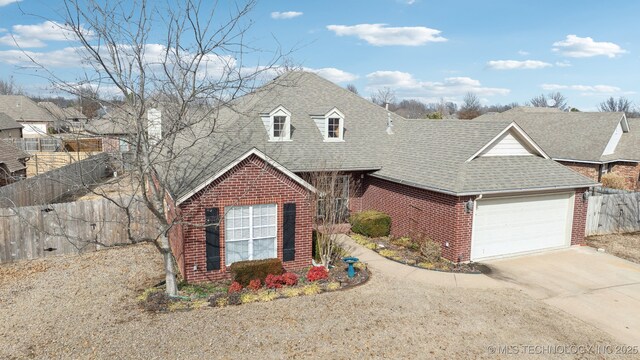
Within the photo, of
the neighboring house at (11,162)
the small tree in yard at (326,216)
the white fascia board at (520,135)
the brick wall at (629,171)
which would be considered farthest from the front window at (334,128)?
the brick wall at (629,171)

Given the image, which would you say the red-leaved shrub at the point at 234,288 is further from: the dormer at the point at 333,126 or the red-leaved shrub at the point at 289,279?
the dormer at the point at 333,126

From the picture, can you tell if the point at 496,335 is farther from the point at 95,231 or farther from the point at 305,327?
the point at 95,231

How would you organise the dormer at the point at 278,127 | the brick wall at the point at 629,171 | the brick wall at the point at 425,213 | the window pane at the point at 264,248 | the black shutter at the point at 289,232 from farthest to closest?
the brick wall at the point at 629,171 < the dormer at the point at 278,127 < the brick wall at the point at 425,213 < the black shutter at the point at 289,232 < the window pane at the point at 264,248

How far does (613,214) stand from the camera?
1981cm

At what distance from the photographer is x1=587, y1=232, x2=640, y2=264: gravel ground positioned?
1639 centimetres

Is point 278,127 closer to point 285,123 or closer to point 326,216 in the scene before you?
point 285,123

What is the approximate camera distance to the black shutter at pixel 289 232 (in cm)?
1322

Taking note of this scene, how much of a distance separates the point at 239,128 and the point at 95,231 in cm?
743

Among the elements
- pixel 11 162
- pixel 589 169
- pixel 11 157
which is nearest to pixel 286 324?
pixel 11 162

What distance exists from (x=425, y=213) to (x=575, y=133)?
21.6 metres

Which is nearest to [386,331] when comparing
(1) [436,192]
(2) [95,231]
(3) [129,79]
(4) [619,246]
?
(1) [436,192]

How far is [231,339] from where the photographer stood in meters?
9.11

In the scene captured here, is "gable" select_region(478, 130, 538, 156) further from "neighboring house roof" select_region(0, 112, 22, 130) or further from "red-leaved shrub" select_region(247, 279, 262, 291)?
"neighboring house roof" select_region(0, 112, 22, 130)

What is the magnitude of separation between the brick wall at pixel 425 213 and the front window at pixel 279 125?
467 cm
